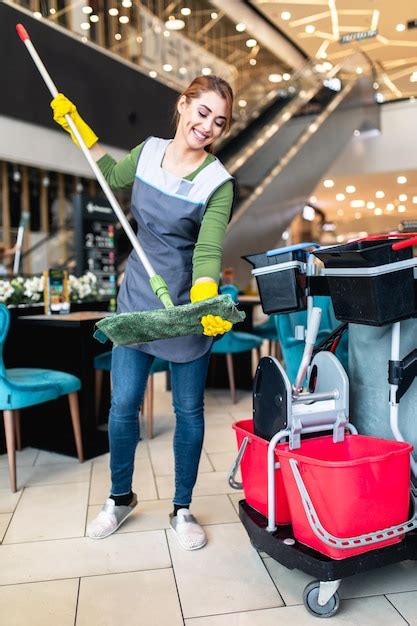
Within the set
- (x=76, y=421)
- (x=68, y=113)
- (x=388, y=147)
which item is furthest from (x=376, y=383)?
(x=388, y=147)

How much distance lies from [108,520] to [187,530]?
31cm

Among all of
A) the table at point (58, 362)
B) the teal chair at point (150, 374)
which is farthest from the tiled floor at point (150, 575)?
the teal chair at point (150, 374)

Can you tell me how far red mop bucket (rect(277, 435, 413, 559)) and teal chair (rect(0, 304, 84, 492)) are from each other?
149 cm

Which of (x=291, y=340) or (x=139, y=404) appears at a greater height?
(x=291, y=340)

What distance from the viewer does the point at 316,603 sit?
1.71 meters

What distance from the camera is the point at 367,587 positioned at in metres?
1.85

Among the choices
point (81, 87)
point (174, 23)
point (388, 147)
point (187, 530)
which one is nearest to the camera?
point (187, 530)

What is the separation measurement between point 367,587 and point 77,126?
1841mm

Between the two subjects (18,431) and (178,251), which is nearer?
(178,251)

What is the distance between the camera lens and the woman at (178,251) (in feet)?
Result: 6.42

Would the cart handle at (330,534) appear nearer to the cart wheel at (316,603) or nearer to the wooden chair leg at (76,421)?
the cart wheel at (316,603)

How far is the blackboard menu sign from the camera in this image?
564 cm

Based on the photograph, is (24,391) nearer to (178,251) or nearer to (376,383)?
(178,251)

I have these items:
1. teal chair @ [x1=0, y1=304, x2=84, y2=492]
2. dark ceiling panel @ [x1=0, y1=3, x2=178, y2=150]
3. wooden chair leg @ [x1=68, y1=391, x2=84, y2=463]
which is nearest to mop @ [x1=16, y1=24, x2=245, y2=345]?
teal chair @ [x1=0, y1=304, x2=84, y2=492]
